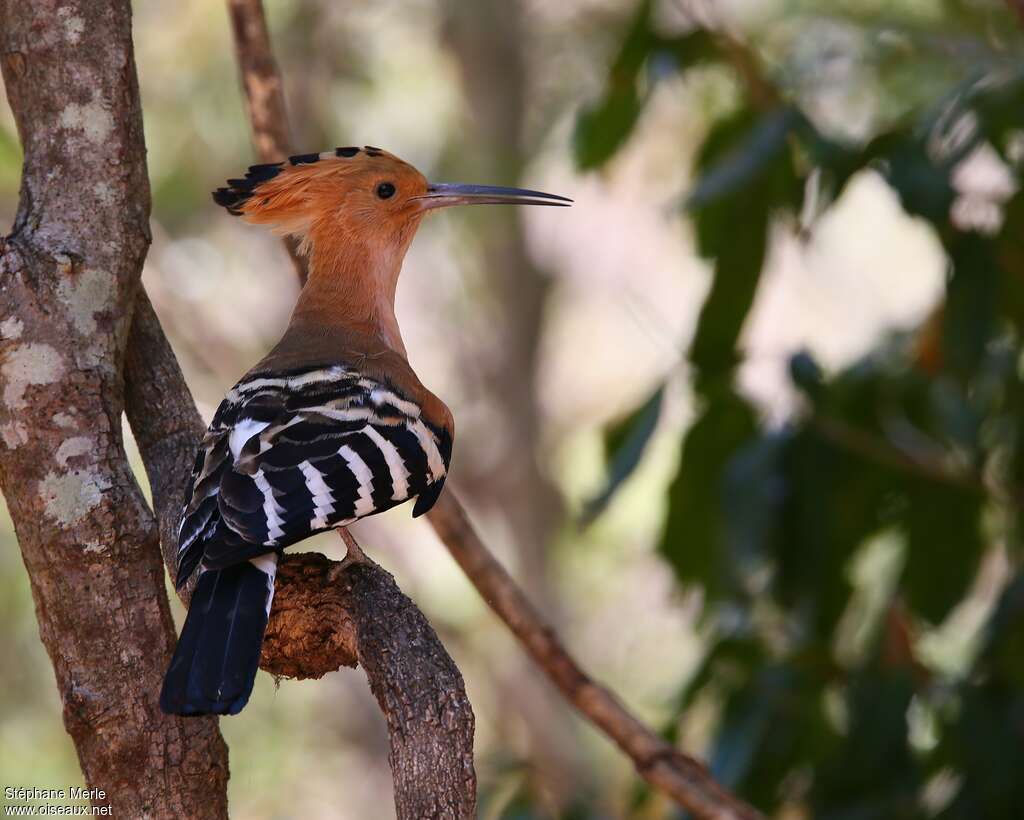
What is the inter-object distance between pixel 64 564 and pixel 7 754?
4938 millimetres

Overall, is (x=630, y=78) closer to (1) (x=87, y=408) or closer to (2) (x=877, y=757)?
(2) (x=877, y=757)

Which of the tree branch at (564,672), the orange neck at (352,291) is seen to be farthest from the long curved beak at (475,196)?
the tree branch at (564,672)

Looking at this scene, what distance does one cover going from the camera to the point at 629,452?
106 inches

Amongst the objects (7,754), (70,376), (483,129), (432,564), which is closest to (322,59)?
(483,129)

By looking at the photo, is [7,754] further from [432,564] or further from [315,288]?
[315,288]

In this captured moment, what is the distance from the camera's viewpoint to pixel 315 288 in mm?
2482

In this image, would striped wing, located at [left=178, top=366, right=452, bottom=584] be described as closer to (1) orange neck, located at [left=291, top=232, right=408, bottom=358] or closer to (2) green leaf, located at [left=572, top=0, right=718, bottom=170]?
(1) orange neck, located at [left=291, top=232, right=408, bottom=358]

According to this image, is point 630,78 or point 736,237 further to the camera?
point 630,78

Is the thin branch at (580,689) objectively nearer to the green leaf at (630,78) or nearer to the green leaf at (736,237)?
the green leaf at (736,237)

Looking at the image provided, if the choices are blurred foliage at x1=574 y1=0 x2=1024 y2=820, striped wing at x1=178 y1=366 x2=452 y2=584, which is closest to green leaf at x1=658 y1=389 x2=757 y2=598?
blurred foliage at x1=574 y1=0 x2=1024 y2=820

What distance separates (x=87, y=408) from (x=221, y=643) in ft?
1.20

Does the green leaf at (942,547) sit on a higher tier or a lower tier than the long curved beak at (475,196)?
lower

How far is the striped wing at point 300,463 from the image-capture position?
5.58ft

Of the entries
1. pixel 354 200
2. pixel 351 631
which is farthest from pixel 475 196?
pixel 351 631
